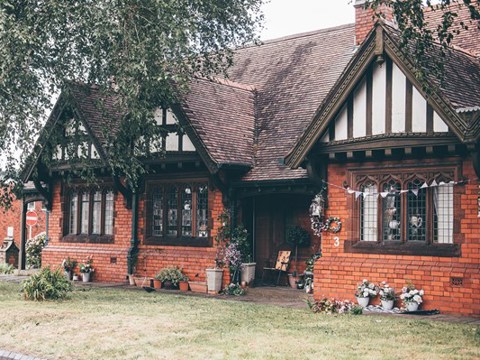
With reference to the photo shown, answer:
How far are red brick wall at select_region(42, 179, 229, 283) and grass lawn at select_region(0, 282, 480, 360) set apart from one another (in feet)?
14.4

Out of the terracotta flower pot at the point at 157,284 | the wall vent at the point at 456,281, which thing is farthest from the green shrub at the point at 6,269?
the wall vent at the point at 456,281

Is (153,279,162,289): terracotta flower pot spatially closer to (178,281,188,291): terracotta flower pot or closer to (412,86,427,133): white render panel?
(178,281,188,291): terracotta flower pot

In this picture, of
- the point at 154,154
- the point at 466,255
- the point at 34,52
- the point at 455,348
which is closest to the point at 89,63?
the point at 34,52

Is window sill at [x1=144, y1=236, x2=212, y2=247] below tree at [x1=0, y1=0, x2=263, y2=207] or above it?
below

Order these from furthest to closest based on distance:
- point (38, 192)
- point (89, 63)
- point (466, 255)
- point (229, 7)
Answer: point (38, 192)
point (229, 7)
point (89, 63)
point (466, 255)

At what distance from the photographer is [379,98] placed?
Answer: 634 inches

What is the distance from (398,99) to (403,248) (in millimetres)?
3215

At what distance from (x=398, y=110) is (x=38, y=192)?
15.7 meters

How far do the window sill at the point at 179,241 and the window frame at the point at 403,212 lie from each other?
17.3 ft

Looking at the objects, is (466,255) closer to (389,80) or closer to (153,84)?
(389,80)

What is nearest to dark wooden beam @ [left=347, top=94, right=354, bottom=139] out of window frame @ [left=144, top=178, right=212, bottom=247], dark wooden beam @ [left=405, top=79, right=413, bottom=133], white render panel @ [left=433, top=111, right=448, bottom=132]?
dark wooden beam @ [left=405, top=79, right=413, bottom=133]

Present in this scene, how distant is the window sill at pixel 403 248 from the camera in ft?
50.0

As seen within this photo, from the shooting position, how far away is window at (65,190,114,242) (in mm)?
23969

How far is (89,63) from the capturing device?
17625mm
